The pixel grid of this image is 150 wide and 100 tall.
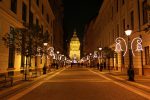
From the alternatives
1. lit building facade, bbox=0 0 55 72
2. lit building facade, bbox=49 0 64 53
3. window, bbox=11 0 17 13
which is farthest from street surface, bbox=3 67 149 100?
lit building facade, bbox=49 0 64 53

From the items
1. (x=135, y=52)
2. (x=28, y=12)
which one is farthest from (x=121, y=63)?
(x=28, y=12)

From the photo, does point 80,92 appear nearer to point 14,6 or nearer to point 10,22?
point 10,22

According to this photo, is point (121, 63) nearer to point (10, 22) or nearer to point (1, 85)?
point (10, 22)

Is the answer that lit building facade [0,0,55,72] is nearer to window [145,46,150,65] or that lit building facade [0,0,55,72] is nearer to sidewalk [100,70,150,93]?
sidewalk [100,70,150,93]

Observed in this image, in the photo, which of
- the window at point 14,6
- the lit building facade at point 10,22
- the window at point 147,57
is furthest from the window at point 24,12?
the window at point 147,57

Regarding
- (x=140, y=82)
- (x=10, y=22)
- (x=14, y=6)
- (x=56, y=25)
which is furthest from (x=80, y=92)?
(x=56, y=25)

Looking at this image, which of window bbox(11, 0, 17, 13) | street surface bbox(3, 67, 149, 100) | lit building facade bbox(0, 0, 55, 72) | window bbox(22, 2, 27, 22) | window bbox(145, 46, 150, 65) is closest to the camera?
street surface bbox(3, 67, 149, 100)

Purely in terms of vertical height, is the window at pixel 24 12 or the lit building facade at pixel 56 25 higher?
the lit building facade at pixel 56 25

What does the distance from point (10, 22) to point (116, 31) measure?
75.5ft

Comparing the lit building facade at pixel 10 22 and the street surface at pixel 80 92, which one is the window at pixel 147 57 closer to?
the street surface at pixel 80 92

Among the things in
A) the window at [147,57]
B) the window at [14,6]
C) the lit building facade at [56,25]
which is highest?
the lit building facade at [56,25]

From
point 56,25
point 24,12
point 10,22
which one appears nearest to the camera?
point 10,22

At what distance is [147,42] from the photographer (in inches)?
1072

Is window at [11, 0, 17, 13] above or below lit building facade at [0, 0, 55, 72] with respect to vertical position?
above
